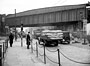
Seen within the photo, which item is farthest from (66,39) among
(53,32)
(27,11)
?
(27,11)

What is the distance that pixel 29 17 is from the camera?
166 feet

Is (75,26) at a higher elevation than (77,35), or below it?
higher

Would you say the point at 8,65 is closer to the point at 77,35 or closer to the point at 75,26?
the point at 77,35

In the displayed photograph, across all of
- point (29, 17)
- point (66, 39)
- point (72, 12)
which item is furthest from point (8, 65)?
point (29, 17)

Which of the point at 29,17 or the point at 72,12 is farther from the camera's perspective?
the point at 29,17

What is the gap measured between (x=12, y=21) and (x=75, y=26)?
27.8m

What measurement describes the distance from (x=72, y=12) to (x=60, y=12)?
4.04 metres

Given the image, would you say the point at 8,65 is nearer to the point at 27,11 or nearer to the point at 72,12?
the point at 72,12

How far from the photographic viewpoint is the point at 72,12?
40.1 meters

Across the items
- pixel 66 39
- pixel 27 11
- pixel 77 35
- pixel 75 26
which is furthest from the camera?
pixel 27 11

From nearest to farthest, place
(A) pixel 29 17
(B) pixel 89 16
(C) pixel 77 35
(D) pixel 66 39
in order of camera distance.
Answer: (B) pixel 89 16, (D) pixel 66 39, (C) pixel 77 35, (A) pixel 29 17

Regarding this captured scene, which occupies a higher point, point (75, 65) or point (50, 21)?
point (50, 21)

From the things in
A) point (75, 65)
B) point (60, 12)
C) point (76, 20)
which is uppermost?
point (60, 12)

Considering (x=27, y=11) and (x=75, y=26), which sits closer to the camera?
(x=75, y=26)
